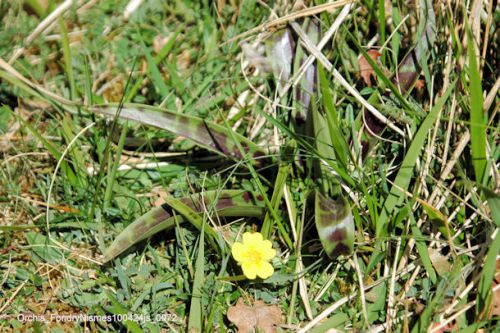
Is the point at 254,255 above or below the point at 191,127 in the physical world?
below

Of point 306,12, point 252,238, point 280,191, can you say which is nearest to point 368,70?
point 306,12

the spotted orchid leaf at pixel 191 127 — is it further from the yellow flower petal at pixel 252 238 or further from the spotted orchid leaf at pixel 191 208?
the yellow flower petal at pixel 252 238

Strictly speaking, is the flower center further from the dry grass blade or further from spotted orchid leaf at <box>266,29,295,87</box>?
the dry grass blade

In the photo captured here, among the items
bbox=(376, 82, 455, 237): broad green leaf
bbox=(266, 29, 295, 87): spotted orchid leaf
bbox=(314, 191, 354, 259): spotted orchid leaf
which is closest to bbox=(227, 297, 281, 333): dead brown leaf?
bbox=(314, 191, 354, 259): spotted orchid leaf

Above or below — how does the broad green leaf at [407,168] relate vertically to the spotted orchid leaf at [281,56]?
below

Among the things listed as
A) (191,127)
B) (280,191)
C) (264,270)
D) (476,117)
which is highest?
(476,117)

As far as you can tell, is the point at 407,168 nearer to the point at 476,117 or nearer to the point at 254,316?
the point at 476,117

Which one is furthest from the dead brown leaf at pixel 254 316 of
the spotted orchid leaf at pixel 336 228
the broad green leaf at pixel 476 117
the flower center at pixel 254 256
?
the broad green leaf at pixel 476 117
